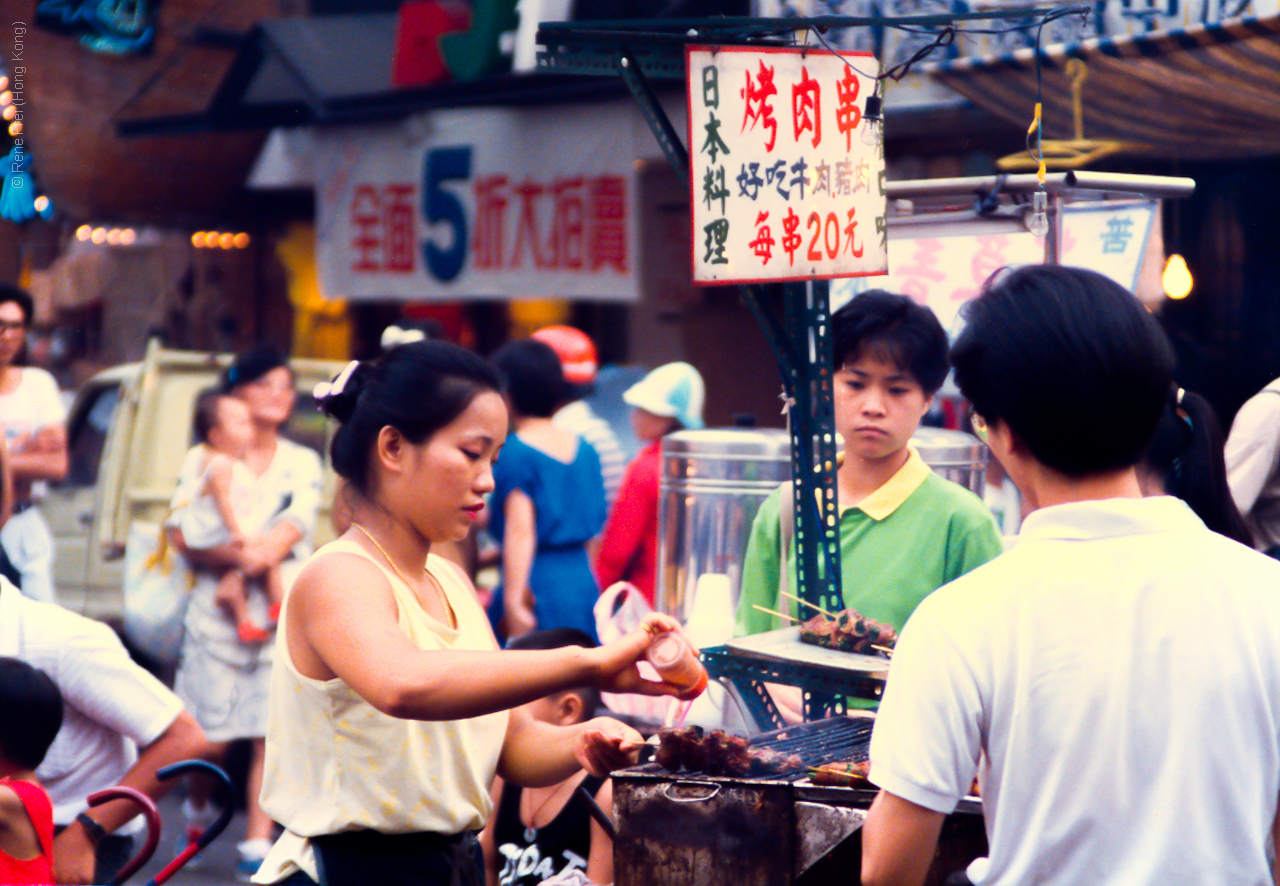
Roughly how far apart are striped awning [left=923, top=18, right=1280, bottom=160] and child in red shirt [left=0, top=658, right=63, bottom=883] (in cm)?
484

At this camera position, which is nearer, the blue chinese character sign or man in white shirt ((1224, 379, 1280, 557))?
the blue chinese character sign

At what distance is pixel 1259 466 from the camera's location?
4781 mm

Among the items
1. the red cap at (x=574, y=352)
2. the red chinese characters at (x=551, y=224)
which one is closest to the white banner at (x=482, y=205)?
the red chinese characters at (x=551, y=224)

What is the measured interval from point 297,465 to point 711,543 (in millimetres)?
2277

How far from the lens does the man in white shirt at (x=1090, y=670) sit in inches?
67.0

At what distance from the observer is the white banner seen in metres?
9.49

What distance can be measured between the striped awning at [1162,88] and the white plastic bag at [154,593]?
4.37 m

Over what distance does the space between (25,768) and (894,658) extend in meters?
2.39

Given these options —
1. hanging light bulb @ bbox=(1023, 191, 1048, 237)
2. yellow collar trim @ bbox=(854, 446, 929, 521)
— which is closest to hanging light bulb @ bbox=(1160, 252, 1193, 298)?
hanging light bulb @ bbox=(1023, 191, 1048, 237)

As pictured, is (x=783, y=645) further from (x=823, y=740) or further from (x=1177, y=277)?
(x=1177, y=277)

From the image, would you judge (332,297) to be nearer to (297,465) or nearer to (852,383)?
(297,465)

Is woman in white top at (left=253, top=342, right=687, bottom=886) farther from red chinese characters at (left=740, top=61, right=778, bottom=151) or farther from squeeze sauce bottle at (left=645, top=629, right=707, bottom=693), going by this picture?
red chinese characters at (left=740, top=61, right=778, bottom=151)

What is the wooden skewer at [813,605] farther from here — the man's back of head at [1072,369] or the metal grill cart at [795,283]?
the man's back of head at [1072,369]

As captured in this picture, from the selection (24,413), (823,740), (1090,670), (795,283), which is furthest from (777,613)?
(24,413)
